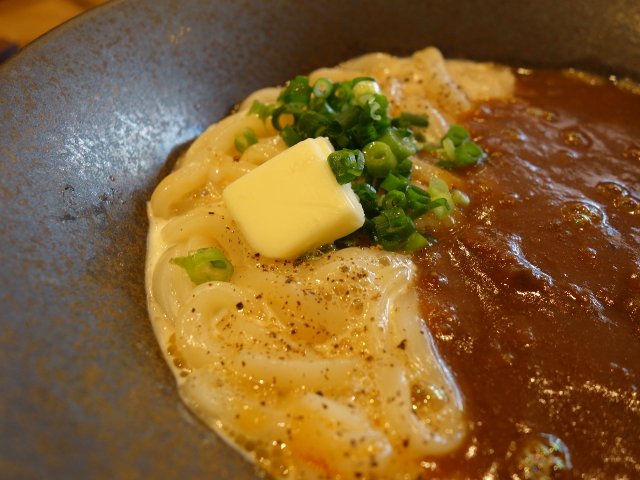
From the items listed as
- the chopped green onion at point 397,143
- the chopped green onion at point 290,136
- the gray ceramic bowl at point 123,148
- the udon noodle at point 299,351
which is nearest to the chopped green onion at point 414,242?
the udon noodle at point 299,351

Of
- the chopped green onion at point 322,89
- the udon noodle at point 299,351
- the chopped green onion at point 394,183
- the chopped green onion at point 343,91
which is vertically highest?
the chopped green onion at point 322,89

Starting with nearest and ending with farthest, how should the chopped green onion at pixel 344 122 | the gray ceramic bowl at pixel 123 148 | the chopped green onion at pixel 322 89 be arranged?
the gray ceramic bowl at pixel 123 148
the chopped green onion at pixel 344 122
the chopped green onion at pixel 322 89

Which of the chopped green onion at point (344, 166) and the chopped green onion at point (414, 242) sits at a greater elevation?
the chopped green onion at point (344, 166)

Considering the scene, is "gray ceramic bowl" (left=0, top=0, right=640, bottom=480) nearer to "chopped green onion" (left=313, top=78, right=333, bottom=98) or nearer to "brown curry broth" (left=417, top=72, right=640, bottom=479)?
"chopped green onion" (left=313, top=78, right=333, bottom=98)

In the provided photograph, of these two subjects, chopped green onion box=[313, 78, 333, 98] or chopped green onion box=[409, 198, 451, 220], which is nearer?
chopped green onion box=[409, 198, 451, 220]

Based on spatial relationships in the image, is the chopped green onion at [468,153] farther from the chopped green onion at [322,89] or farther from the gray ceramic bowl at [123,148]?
the gray ceramic bowl at [123,148]

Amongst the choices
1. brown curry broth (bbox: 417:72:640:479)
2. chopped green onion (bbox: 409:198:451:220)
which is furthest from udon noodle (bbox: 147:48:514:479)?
chopped green onion (bbox: 409:198:451:220)
